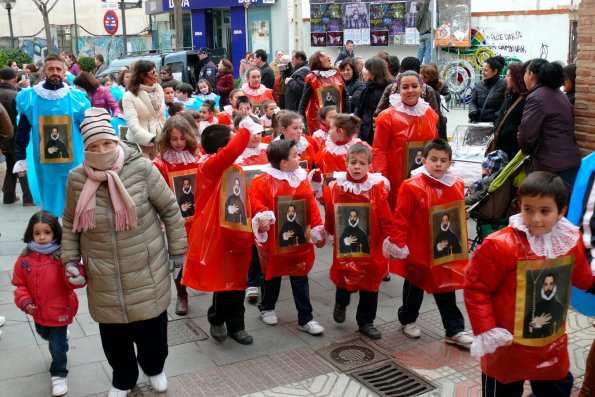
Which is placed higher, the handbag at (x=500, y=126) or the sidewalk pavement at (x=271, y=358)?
the handbag at (x=500, y=126)

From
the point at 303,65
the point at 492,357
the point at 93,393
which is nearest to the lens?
the point at 492,357

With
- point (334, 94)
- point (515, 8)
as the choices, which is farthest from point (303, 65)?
point (515, 8)

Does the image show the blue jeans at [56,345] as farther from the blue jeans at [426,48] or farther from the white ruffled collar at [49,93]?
the blue jeans at [426,48]

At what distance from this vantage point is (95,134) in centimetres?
384

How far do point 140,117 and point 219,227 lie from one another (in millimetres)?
2382

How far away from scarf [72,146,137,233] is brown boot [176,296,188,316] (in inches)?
78.1

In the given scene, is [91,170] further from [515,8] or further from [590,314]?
[515,8]

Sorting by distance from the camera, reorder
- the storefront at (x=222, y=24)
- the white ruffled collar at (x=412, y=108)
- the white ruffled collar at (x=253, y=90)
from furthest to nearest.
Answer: the storefront at (x=222, y=24)
the white ruffled collar at (x=253, y=90)
the white ruffled collar at (x=412, y=108)

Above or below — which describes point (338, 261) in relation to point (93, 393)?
above

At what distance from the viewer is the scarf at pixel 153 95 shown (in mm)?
6695

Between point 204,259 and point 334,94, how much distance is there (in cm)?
446

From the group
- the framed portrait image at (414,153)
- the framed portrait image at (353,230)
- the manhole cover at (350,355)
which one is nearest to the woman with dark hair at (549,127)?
the framed portrait image at (414,153)

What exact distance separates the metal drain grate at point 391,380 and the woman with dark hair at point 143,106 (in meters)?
3.13

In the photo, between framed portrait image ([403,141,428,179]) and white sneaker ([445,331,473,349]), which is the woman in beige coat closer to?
white sneaker ([445,331,473,349])
